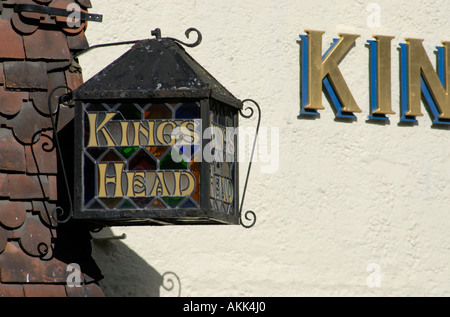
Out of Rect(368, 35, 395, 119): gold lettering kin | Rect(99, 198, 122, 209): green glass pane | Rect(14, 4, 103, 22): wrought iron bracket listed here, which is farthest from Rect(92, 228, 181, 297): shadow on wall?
Rect(368, 35, 395, 119): gold lettering kin

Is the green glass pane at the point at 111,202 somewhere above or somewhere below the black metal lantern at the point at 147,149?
below

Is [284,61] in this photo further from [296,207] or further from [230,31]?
[296,207]

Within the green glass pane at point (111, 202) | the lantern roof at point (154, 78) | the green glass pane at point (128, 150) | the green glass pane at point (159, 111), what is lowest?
the green glass pane at point (111, 202)

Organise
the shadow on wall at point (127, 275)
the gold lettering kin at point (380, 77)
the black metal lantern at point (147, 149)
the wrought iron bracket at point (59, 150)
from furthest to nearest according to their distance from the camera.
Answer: the gold lettering kin at point (380, 77) → the shadow on wall at point (127, 275) → the wrought iron bracket at point (59, 150) → the black metal lantern at point (147, 149)

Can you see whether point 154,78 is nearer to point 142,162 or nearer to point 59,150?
point 142,162

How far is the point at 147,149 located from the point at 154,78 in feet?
1.20

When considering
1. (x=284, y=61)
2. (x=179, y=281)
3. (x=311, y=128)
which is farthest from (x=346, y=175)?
(x=179, y=281)

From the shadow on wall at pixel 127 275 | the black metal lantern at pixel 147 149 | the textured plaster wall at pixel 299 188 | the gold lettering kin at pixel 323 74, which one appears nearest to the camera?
the black metal lantern at pixel 147 149

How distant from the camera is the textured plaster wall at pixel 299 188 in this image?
686 centimetres

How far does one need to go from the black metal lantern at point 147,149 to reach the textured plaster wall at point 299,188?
1.27m

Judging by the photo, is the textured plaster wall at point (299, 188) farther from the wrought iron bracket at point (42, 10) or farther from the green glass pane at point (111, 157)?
the green glass pane at point (111, 157)

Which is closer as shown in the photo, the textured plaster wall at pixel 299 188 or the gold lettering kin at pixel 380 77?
the textured plaster wall at pixel 299 188

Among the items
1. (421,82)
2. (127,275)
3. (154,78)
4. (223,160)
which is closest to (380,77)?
(421,82)

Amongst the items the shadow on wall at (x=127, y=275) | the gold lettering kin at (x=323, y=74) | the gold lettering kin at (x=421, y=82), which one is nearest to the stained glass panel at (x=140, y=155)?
the shadow on wall at (x=127, y=275)
